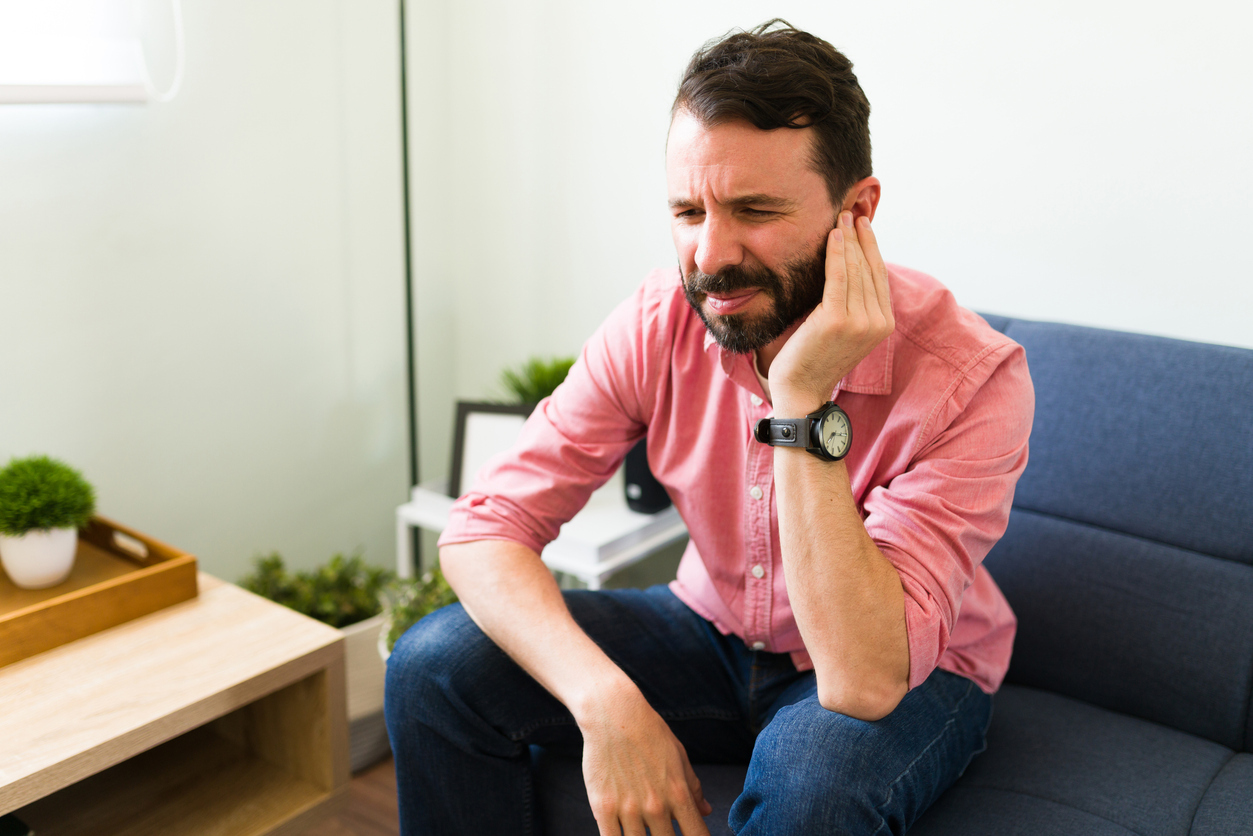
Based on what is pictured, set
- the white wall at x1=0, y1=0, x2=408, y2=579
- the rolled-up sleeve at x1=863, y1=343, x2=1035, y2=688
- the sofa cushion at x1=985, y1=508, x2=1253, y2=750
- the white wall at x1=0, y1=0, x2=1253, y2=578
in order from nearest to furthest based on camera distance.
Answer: the rolled-up sleeve at x1=863, y1=343, x2=1035, y2=688 < the sofa cushion at x1=985, y1=508, x2=1253, y2=750 < the white wall at x1=0, y1=0, x2=1253, y2=578 < the white wall at x1=0, y1=0, x2=408, y2=579

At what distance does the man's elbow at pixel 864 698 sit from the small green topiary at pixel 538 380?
0.94 meters

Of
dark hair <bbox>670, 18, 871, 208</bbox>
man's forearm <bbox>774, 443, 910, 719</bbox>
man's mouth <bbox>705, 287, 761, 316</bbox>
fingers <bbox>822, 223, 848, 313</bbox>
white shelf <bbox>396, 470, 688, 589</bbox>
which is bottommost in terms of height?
white shelf <bbox>396, 470, 688, 589</bbox>

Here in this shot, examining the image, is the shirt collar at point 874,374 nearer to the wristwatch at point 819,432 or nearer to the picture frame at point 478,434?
the wristwatch at point 819,432

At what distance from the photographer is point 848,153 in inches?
42.6

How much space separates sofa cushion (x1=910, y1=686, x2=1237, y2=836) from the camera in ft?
3.43

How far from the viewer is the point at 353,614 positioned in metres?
1.81

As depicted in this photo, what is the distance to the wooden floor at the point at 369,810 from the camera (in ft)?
5.36

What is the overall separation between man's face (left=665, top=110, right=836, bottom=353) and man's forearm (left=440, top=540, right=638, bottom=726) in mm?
359

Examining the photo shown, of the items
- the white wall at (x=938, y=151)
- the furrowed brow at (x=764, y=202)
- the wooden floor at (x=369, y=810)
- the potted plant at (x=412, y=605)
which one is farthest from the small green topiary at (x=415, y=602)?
the furrowed brow at (x=764, y=202)

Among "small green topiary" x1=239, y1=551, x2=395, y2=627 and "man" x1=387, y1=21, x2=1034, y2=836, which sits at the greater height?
"man" x1=387, y1=21, x2=1034, y2=836

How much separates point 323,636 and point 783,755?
690 mm

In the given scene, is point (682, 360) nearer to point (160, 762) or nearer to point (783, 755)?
point (783, 755)

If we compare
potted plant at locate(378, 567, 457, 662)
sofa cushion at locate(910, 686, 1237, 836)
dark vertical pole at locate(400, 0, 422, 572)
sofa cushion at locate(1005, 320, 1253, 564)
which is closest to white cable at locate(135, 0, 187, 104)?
dark vertical pole at locate(400, 0, 422, 572)

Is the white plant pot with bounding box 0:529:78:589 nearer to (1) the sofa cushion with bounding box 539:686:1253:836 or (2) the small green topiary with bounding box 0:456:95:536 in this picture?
(2) the small green topiary with bounding box 0:456:95:536
